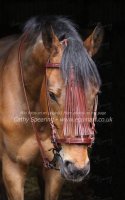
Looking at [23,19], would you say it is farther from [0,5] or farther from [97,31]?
[97,31]

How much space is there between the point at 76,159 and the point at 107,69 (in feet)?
8.32

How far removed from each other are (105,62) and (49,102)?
233 centimetres

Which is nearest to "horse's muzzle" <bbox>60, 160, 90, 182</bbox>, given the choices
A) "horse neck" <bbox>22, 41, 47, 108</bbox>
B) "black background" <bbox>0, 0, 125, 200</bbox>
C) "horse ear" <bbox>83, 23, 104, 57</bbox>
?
"horse neck" <bbox>22, 41, 47, 108</bbox>

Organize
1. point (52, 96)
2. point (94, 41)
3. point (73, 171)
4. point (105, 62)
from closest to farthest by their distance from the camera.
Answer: point (73, 171), point (52, 96), point (94, 41), point (105, 62)

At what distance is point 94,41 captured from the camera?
4.10 m

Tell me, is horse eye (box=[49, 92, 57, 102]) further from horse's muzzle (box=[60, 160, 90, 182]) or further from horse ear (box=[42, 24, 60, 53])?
horse's muzzle (box=[60, 160, 90, 182])

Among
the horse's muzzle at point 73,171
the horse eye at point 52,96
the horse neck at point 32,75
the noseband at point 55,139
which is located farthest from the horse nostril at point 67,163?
the horse neck at point 32,75

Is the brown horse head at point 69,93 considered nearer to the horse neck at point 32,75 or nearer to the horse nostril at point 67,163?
the horse nostril at point 67,163

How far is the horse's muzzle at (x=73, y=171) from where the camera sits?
366cm

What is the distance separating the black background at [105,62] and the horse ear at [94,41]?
5.30 feet

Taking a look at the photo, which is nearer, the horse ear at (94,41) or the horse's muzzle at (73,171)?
the horse's muzzle at (73,171)

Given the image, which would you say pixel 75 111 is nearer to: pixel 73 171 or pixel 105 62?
pixel 73 171

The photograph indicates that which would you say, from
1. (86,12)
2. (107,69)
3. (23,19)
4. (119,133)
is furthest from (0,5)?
(119,133)

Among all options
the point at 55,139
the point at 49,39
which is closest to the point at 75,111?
the point at 55,139
